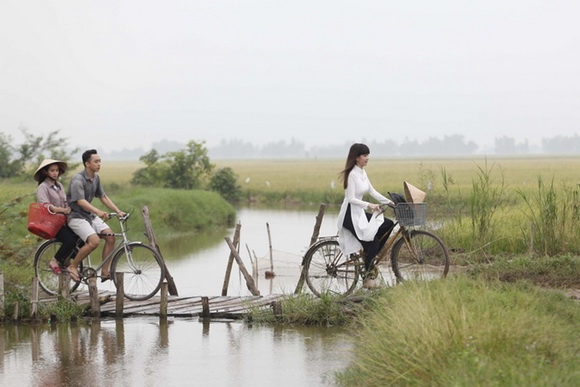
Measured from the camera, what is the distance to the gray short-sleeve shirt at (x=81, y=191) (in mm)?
10312

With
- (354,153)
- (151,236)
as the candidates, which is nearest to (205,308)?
(151,236)

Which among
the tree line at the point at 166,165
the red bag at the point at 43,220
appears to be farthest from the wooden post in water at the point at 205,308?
the tree line at the point at 166,165

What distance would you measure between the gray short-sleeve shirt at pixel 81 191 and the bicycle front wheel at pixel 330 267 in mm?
2379

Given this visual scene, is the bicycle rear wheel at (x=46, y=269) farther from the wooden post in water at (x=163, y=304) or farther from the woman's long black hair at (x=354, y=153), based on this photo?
the woman's long black hair at (x=354, y=153)

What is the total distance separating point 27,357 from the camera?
8.38 metres

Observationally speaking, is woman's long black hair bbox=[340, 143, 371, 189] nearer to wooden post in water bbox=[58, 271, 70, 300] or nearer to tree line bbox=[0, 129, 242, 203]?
wooden post in water bbox=[58, 271, 70, 300]

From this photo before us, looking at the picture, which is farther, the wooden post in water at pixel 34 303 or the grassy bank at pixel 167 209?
the grassy bank at pixel 167 209

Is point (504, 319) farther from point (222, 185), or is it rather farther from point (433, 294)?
point (222, 185)

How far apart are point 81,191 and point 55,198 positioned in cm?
35

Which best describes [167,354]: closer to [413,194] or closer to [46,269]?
[46,269]

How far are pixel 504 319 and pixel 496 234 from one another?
28.8ft

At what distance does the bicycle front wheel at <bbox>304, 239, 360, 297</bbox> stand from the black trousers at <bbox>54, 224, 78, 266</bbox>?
2550 millimetres

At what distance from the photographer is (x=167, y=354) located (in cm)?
847

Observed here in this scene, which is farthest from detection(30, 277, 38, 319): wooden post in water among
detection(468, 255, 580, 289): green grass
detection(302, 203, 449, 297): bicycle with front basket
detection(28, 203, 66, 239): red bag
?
detection(468, 255, 580, 289): green grass
